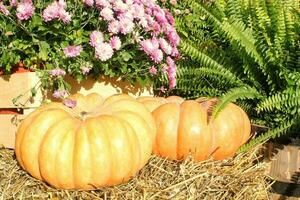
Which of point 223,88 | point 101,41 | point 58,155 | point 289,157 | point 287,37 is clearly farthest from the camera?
point 223,88

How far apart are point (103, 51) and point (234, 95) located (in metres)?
0.95

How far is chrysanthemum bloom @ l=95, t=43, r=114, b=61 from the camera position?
3.14 m

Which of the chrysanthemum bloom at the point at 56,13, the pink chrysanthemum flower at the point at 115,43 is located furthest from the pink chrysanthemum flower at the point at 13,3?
the pink chrysanthemum flower at the point at 115,43

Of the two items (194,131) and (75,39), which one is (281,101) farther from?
(75,39)

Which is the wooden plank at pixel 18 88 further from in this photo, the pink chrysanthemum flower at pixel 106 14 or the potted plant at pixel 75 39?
the pink chrysanthemum flower at pixel 106 14

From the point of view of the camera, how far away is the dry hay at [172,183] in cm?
279

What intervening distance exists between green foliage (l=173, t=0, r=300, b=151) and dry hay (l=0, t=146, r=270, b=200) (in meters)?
0.28

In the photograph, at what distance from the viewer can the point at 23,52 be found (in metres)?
3.25

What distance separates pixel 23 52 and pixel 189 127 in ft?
3.95

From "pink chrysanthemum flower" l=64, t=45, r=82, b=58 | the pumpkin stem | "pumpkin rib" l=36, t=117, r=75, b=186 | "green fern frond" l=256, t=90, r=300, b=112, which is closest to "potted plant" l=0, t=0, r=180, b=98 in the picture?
"pink chrysanthemum flower" l=64, t=45, r=82, b=58

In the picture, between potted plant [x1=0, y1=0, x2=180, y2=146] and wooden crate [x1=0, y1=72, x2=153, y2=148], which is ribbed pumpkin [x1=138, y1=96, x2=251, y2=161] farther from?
wooden crate [x1=0, y1=72, x2=153, y2=148]

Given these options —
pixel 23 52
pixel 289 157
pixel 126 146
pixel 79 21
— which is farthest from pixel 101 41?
pixel 289 157

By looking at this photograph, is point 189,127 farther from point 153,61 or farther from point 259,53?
point 259,53

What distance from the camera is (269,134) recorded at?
11.2 ft
